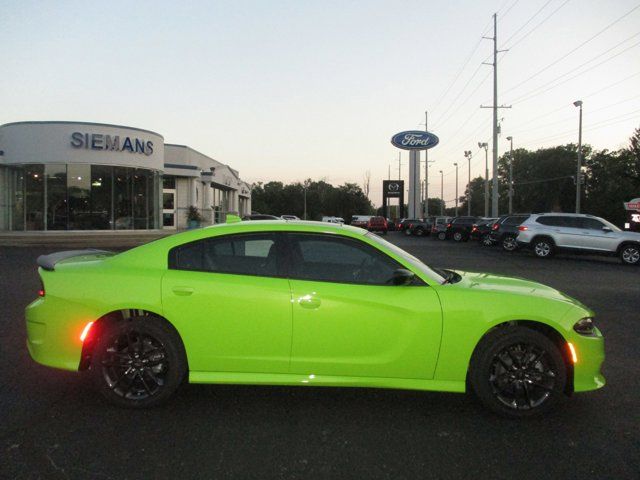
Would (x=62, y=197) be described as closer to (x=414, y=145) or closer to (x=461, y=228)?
(x=461, y=228)

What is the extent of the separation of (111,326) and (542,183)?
97.0m

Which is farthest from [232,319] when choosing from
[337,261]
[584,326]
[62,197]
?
[62,197]

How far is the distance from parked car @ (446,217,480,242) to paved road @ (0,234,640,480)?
28.0m

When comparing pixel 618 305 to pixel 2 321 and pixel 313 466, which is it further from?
pixel 2 321

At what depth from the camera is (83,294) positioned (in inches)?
165

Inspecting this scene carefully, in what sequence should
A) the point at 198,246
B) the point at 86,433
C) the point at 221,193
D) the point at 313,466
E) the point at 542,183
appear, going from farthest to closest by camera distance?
1. the point at 542,183
2. the point at 221,193
3. the point at 198,246
4. the point at 86,433
5. the point at 313,466

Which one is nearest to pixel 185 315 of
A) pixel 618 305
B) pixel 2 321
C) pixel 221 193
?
pixel 2 321

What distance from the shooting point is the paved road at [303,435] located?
10.6 feet

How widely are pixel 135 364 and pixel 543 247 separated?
1887 cm

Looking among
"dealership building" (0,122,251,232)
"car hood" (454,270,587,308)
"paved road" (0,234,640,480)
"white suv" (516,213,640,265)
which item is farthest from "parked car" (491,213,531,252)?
"car hood" (454,270,587,308)

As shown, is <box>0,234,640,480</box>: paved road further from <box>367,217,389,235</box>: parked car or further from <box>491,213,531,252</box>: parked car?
<box>367,217,389,235</box>: parked car

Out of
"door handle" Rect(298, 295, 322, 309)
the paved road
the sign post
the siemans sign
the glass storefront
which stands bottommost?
the paved road

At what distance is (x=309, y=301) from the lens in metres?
4.04

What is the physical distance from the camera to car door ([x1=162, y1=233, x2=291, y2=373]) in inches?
159
